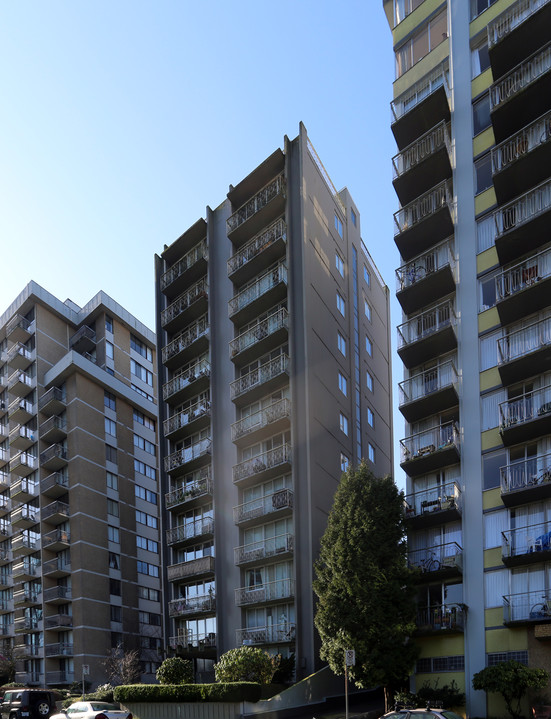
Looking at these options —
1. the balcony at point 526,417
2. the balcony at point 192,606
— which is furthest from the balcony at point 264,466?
the balcony at point 526,417

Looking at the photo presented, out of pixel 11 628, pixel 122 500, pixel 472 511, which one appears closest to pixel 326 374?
pixel 472 511

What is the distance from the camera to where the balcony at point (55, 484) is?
60.9 m

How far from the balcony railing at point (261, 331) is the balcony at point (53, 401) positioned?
22.9 m

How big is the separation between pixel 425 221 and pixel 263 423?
14.3 meters

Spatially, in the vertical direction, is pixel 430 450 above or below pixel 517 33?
below

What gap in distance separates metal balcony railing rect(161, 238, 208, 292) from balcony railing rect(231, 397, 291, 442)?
1218cm

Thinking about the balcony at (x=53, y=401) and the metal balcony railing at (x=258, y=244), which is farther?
the balcony at (x=53, y=401)

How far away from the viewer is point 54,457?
2399 inches

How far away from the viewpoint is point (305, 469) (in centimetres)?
4034

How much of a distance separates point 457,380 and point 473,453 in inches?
137

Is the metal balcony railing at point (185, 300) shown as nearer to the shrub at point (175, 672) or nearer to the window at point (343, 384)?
the window at point (343, 384)

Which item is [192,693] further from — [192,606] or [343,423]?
[343,423]

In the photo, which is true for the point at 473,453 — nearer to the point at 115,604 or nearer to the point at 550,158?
the point at 550,158

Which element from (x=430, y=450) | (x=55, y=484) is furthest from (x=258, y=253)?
(x=55, y=484)
